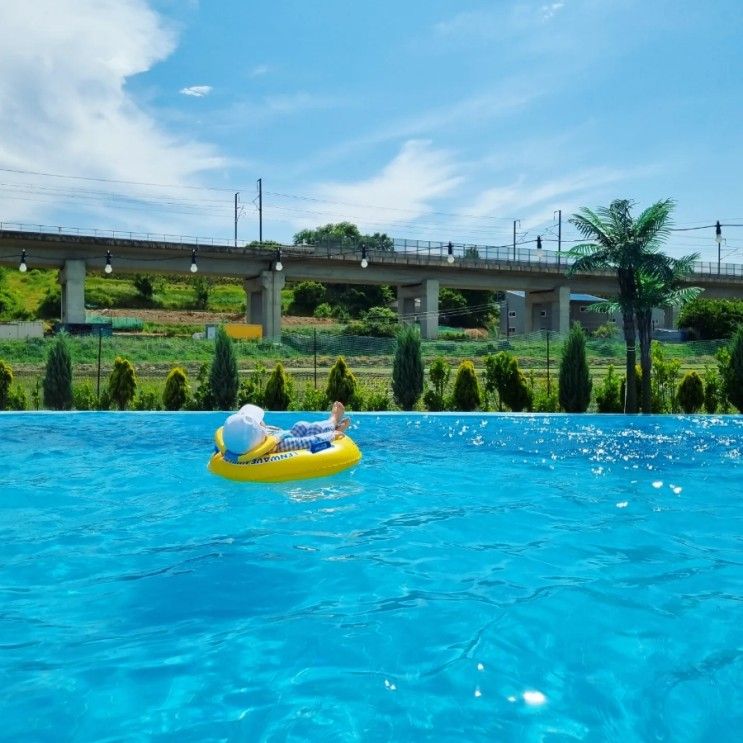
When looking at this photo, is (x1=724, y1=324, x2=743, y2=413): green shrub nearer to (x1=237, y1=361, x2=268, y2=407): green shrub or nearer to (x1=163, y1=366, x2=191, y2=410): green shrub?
(x1=237, y1=361, x2=268, y2=407): green shrub

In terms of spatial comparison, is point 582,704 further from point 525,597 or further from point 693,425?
point 693,425

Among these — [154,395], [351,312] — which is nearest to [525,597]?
[154,395]

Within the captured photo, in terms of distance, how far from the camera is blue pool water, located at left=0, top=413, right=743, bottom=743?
3.66m

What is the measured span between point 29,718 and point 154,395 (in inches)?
634

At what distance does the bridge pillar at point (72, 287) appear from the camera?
41094mm

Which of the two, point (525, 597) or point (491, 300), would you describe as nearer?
point (525, 597)

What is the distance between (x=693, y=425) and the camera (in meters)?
16.0

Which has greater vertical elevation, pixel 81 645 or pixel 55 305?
pixel 55 305

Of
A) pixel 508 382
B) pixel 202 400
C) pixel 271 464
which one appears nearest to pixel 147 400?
pixel 202 400

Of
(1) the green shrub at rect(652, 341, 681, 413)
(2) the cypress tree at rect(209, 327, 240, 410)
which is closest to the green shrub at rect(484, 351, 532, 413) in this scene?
(1) the green shrub at rect(652, 341, 681, 413)

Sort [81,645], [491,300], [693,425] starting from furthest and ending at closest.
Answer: [491,300]
[693,425]
[81,645]

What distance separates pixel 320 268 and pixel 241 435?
38.1 m

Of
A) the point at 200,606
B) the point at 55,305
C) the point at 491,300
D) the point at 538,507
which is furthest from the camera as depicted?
the point at 491,300

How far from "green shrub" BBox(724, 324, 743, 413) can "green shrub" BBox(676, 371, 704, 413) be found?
679mm
